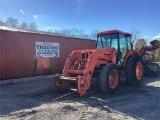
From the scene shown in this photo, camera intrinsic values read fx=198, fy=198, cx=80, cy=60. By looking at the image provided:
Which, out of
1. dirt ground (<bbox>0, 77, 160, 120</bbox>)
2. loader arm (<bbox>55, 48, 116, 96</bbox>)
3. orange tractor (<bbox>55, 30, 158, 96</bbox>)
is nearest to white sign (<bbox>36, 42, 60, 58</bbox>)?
orange tractor (<bbox>55, 30, 158, 96</bbox>)

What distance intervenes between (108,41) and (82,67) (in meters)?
2.09

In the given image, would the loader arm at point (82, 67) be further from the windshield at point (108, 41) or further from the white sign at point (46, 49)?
the white sign at point (46, 49)

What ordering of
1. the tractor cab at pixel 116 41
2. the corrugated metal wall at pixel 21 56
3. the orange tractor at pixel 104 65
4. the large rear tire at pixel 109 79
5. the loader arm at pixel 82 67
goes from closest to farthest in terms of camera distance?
1. the loader arm at pixel 82 67
2. the orange tractor at pixel 104 65
3. the large rear tire at pixel 109 79
4. the tractor cab at pixel 116 41
5. the corrugated metal wall at pixel 21 56

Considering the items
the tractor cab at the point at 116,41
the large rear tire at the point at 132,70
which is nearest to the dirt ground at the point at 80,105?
the large rear tire at the point at 132,70

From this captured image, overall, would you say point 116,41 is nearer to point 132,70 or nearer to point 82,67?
point 132,70

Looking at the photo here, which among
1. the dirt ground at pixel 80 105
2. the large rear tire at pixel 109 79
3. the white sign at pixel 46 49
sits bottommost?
the dirt ground at pixel 80 105

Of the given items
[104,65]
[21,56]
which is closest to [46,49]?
[21,56]

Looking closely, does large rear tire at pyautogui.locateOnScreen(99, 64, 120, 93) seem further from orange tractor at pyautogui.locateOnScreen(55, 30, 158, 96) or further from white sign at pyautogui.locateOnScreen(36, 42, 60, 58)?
white sign at pyautogui.locateOnScreen(36, 42, 60, 58)

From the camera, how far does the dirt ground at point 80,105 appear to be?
16.5 ft

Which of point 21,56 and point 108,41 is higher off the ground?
Answer: point 108,41

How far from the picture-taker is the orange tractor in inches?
269

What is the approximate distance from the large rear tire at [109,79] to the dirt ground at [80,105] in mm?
260

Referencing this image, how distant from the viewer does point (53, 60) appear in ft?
43.2

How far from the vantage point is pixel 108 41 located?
883 centimetres
